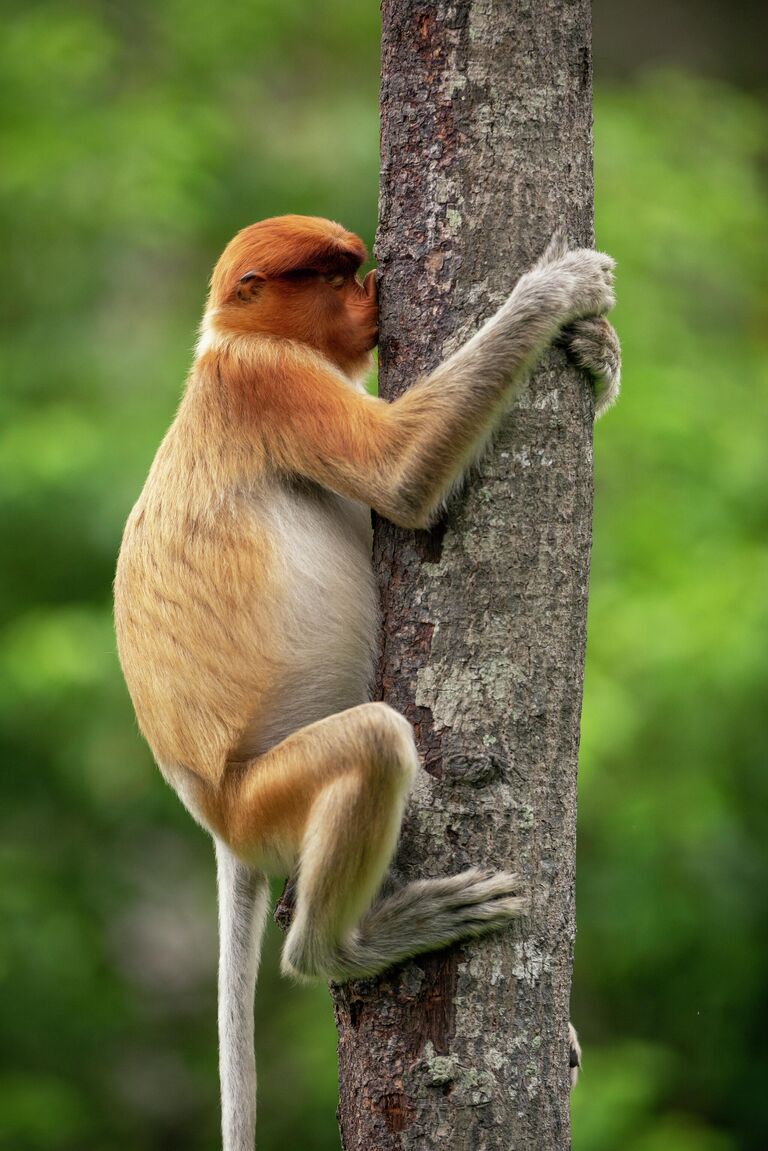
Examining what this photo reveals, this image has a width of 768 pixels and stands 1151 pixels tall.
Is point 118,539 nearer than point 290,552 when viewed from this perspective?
No

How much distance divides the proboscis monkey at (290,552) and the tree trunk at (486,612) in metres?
0.11

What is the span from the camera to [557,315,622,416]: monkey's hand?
328 centimetres

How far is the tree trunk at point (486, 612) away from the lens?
2.92m

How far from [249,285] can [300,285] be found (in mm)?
152

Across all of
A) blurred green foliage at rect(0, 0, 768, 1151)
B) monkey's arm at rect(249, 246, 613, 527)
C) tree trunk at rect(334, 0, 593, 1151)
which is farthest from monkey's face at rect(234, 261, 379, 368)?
blurred green foliage at rect(0, 0, 768, 1151)

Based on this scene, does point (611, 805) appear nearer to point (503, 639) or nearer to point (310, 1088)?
point (310, 1088)

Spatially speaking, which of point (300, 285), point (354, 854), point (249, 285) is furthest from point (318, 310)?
point (354, 854)

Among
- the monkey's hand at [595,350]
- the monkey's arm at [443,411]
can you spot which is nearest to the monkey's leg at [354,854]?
the monkey's arm at [443,411]

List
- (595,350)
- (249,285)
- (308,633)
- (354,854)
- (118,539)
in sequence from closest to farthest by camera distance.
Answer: (354,854)
(595,350)
(308,633)
(249,285)
(118,539)

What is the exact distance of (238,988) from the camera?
12.3 ft

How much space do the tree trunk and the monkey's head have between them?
40 cm

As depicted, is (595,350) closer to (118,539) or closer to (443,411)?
(443,411)

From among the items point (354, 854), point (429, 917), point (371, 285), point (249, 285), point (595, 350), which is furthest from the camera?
point (249, 285)

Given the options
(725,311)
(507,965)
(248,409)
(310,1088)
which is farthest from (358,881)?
(725,311)
